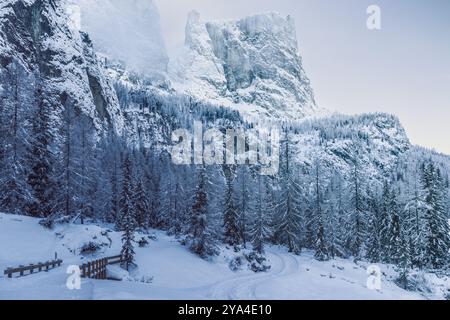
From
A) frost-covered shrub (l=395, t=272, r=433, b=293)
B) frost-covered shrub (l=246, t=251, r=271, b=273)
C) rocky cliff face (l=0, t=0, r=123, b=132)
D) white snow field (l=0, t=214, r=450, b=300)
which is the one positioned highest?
rocky cliff face (l=0, t=0, r=123, b=132)

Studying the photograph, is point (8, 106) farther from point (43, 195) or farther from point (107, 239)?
point (107, 239)

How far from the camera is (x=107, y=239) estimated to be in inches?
1478

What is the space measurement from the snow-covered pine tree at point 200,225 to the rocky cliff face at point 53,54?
207 ft

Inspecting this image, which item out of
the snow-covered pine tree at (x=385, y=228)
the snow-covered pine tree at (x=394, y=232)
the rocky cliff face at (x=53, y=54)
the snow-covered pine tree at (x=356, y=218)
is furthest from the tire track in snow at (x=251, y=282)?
the rocky cliff face at (x=53, y=54)

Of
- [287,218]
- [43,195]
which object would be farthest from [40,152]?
[287,218]

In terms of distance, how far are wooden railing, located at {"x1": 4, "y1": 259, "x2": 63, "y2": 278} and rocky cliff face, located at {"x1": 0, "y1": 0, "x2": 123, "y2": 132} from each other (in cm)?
7348

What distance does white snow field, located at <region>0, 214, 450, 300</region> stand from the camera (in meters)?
26.1

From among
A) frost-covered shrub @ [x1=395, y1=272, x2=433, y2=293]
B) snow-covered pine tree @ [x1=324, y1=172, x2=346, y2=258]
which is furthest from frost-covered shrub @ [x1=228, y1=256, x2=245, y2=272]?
frost-covered shrub @ [x1=395, y1=272, x2=433, y2=293]

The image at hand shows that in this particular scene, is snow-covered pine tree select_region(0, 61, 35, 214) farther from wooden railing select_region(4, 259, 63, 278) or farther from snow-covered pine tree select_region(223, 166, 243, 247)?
snow-covered pine tree select_region(223, 166, 243, 247)

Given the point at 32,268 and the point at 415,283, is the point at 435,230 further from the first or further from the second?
the point at 32,268

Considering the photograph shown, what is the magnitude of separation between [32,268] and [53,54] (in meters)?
101

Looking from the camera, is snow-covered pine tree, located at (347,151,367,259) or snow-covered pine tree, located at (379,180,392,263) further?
snow-covered pine tree, located at (347,151,367,259)
